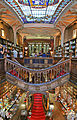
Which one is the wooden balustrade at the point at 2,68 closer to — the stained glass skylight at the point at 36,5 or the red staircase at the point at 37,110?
the red staircase at the point at 37,110

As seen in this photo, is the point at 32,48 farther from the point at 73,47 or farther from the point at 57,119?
the point at 57,119

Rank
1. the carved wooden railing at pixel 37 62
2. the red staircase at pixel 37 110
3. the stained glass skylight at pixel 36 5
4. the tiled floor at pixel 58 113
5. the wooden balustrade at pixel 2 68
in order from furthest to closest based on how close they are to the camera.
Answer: the carved wooden railing at pixel 37 62, the stained glass skylight at pixel 36 5, the red staircase at pixel 37 110, the tiled floor at pixel 58 113, the wooden balustrade at pixel 2 68

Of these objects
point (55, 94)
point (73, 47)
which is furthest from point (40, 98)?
point (73, 47)

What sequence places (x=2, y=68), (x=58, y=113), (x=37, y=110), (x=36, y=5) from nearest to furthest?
(x=2, y=68)
(x=58, y=113)
(x=36, y=5)
(x=37, y=110)

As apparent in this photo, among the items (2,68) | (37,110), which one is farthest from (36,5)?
(37,110)

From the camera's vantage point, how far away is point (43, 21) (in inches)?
344

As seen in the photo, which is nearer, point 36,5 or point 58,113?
point 58,113

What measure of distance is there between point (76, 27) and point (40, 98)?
22.5ft

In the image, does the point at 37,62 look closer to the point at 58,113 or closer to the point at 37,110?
the point at 37,110

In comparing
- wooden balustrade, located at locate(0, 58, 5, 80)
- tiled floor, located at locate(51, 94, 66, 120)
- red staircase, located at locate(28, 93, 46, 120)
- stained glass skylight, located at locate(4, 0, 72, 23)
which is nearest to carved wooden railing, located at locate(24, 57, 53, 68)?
red staircase, located at locate(28, 93, 46, 120)

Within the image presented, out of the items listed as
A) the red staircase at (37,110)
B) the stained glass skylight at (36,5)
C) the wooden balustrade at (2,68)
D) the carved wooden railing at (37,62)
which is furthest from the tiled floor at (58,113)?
the stained glass skylight at (36,5)

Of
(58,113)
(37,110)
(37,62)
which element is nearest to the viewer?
(58,113)

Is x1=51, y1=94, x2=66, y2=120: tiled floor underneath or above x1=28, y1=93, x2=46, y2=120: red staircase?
above

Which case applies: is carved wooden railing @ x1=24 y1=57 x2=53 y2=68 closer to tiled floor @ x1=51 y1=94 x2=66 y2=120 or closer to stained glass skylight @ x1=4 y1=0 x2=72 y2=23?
tiled floor @ x1=51 y1=94 x2=66 y2=120
